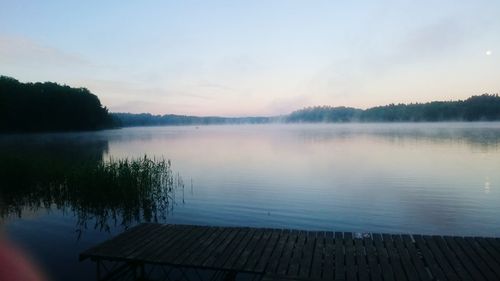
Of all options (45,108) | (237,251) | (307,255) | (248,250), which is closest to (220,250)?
(237,251)

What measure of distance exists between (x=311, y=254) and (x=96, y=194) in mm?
13313

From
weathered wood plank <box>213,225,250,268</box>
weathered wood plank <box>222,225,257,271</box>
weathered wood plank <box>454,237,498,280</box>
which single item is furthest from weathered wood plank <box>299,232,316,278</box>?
weathered wood plank <box>454,237,498,280</box>

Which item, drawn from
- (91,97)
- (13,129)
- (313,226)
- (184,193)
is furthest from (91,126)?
(313,226)

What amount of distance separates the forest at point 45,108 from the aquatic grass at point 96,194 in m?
79.9

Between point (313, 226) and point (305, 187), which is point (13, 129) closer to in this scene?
point (305, 187)

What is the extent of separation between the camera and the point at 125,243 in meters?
10.2

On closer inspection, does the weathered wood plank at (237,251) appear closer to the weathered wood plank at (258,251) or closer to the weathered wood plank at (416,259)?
the weathered wood plank at (258,251)

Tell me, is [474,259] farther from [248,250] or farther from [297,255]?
[248,250]

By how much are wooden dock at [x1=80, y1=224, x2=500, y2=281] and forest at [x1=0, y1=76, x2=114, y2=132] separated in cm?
9589

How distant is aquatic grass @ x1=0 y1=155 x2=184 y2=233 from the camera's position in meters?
17.5

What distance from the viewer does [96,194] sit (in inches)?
717

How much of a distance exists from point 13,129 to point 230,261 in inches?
4362

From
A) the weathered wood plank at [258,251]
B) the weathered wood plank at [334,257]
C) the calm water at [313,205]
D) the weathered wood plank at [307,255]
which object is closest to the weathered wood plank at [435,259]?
the weathered wood plank at [334,257]

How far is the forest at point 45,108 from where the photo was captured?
9612 centimetres
